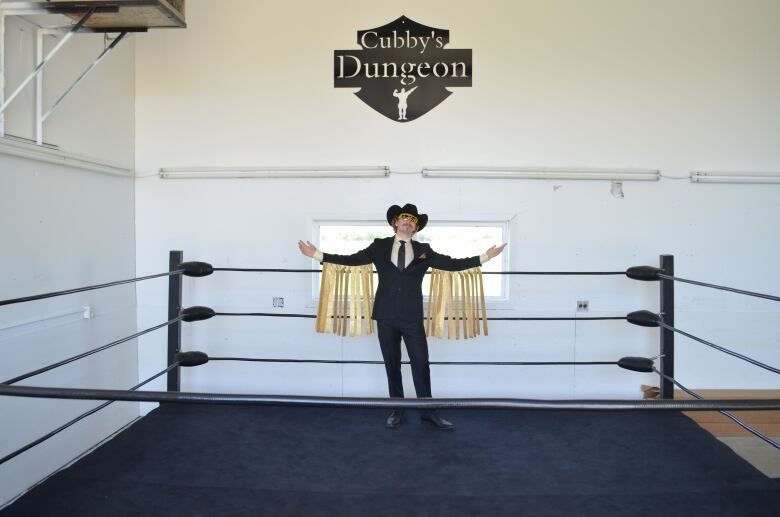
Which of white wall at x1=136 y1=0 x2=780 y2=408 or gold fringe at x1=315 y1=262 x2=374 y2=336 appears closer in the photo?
gold fringe at x1=315 y1=262 x2=374 y2=336

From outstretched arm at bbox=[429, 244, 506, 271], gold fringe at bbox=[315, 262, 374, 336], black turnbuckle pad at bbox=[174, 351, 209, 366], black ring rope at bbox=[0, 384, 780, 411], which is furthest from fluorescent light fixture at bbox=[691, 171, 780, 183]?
black turnbuckle pad at bbox=[174, 351, 209, 366]

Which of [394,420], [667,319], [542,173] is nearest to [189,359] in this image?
[394,420]

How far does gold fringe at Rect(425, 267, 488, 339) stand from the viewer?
3289 millimetres

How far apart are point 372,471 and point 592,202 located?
8.06 feet

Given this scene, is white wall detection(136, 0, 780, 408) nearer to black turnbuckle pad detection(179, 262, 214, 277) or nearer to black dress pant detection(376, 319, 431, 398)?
black turnbuckle pad detection(179, 262, 214, 277)

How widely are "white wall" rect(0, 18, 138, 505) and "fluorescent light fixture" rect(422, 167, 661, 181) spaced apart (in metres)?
2.20

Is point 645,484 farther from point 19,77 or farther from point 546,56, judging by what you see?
point 19,77

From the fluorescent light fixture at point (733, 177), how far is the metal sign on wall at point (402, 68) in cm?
178

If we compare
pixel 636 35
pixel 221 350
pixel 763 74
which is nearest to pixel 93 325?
pixel 221 350

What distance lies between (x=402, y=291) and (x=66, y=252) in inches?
81.2

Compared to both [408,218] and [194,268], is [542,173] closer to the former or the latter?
[408,218]

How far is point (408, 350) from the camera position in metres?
3.01

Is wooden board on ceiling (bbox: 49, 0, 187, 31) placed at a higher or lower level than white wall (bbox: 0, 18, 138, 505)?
higher

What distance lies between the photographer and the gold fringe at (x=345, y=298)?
329cm
